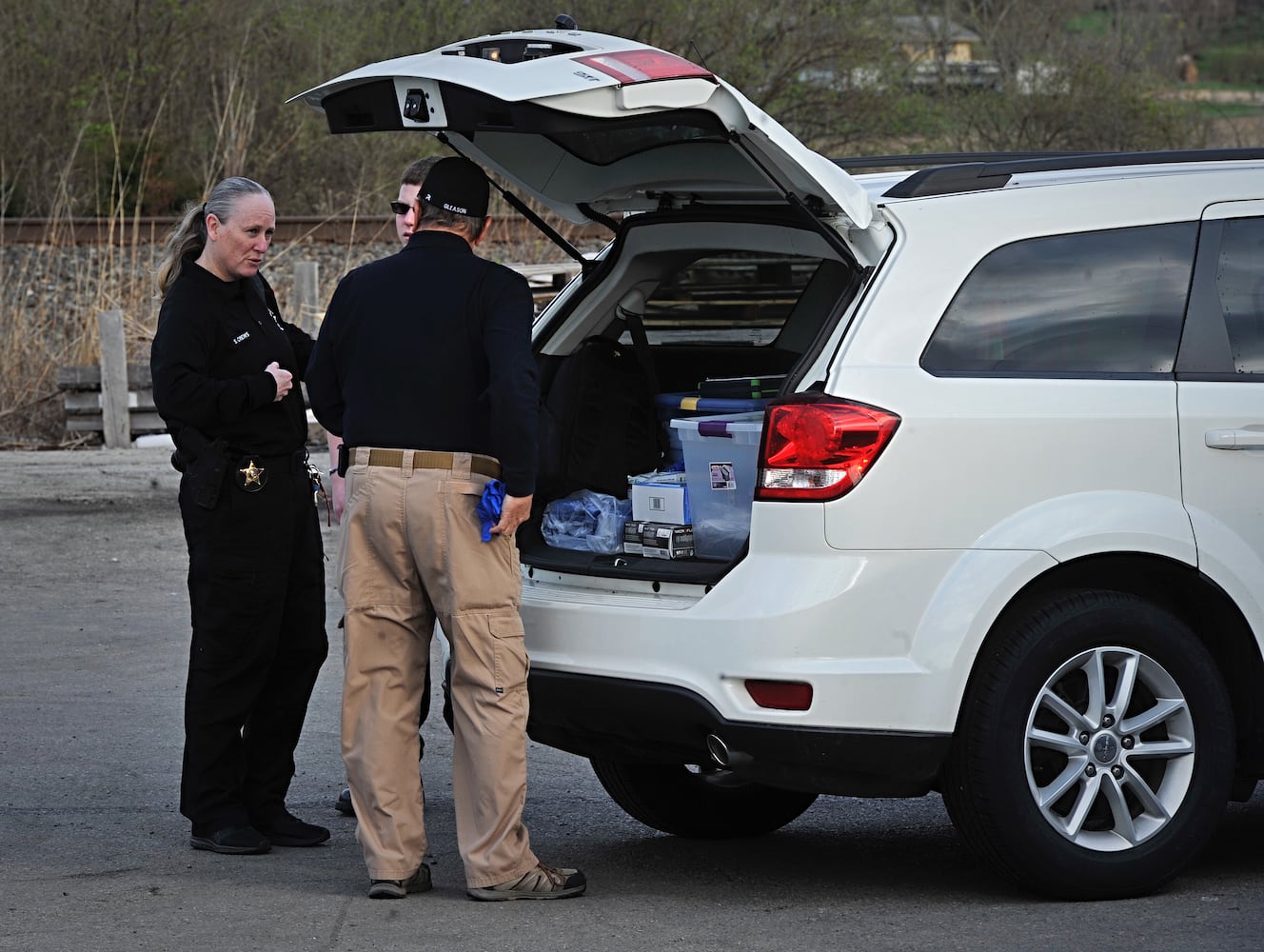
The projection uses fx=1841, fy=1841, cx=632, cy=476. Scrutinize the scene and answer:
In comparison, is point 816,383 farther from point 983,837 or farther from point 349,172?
point 349,172

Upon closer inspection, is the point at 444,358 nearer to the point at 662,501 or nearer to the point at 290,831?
the point at 662,501

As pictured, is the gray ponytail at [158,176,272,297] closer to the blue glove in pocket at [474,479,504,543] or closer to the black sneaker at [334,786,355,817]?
the blue glove in pocket at [474,479,504,543]

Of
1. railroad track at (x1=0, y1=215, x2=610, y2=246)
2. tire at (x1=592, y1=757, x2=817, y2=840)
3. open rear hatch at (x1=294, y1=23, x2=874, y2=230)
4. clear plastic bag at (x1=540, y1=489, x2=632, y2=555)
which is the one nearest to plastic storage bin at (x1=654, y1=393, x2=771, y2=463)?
clear plastic bag at (x1=540, y1=489, x2=632, y2=555)

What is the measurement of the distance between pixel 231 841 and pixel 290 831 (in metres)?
0.22

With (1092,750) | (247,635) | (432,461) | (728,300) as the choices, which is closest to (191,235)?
(247,635)

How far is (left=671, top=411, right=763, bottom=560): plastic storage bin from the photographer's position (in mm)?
4863

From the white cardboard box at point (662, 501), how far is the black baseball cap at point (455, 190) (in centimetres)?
89

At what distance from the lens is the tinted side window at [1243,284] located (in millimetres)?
4855

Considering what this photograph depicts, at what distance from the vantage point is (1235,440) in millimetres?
4715

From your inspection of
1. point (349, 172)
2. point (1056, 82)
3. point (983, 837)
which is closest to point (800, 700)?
point (983, 837)

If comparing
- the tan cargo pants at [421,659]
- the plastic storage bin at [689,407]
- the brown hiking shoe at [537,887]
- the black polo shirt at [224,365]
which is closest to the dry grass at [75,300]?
the black polo shirt at [224,365]

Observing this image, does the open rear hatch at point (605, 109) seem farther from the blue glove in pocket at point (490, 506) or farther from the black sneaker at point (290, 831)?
the black sneaker at point (290, 831)

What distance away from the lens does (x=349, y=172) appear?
953 inches

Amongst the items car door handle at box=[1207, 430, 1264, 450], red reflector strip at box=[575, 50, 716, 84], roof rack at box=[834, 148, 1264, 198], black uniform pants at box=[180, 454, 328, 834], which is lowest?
black uniform pants at box=[180, 454, 328, 834]
